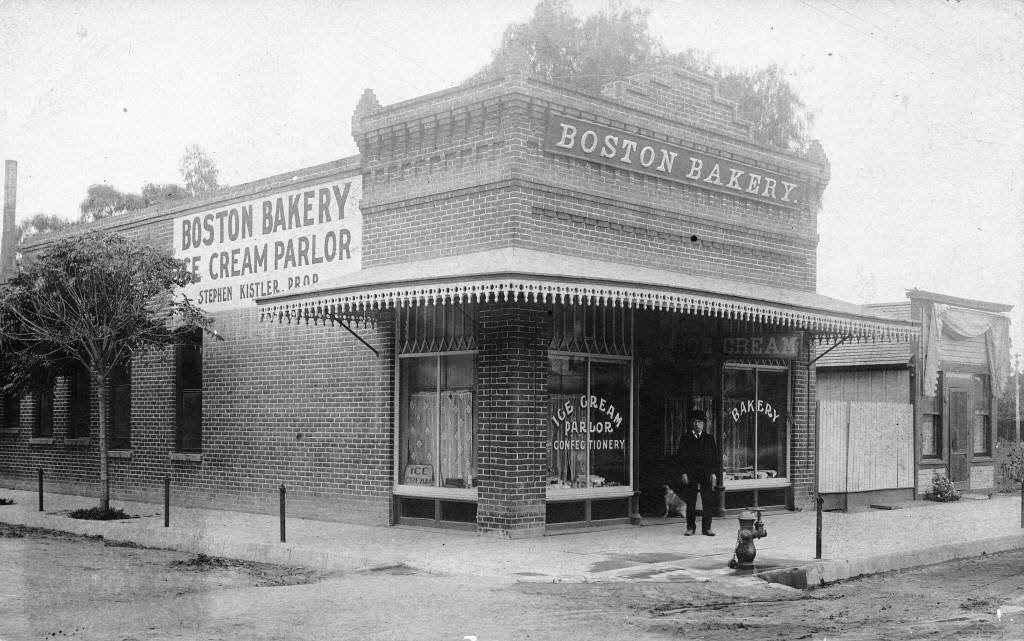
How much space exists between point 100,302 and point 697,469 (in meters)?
9.92

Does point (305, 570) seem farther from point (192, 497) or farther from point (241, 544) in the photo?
point (192, 497)

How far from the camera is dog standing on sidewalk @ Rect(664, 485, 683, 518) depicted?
1584 centimetres

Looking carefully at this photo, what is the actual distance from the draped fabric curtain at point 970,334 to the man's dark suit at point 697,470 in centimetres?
817

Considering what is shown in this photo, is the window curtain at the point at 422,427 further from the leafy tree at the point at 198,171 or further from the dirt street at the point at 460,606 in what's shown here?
the leafy tree at the point at 198,171

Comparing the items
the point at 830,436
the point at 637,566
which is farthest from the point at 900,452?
the point at 637,566

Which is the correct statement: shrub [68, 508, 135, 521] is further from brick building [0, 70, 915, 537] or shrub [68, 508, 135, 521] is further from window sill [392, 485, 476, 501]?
window sill [392, 485, 476, 501]

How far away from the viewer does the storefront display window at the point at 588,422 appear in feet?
48.1

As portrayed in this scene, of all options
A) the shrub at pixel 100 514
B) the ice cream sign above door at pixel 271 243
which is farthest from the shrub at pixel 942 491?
the shrub at pixel 100 514

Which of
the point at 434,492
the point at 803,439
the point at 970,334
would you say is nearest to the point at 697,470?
the point at 434,492

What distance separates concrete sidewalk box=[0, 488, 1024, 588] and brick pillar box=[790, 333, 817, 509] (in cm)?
65

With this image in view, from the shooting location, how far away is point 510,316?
14047mm

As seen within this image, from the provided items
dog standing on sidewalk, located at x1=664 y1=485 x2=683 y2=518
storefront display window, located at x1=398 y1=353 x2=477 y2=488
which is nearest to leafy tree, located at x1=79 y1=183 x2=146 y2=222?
storefront display window, located at x1=398 y1=353 x2=477 y2=488

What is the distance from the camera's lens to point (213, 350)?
Result: 19156 mm

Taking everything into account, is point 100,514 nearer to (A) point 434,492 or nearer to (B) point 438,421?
(A) point 434,492
